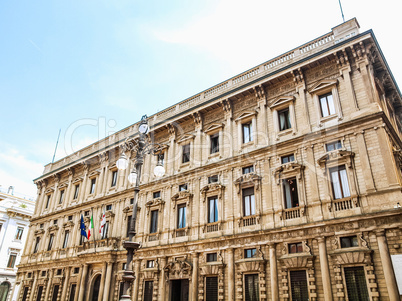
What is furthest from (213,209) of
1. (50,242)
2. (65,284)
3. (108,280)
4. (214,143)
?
(50,242)

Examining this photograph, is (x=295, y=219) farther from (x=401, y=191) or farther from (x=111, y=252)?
(x=111, y=252)

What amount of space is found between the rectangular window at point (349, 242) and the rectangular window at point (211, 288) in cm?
721

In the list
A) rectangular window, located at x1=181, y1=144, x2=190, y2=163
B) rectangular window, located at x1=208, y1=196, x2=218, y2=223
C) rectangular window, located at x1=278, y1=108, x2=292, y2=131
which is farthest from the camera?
rectangular window, located at x1=181, y1=144, x2=190, y2=163

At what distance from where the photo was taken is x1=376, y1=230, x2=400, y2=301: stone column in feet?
40.9

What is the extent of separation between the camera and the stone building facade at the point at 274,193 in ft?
47.2

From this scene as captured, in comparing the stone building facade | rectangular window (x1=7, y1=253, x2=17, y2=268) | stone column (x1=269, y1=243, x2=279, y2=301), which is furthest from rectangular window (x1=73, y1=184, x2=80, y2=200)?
stone column (x1=269, y1=243, x2=279, y2=301)

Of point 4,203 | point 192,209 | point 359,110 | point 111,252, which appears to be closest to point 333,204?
point 359,110

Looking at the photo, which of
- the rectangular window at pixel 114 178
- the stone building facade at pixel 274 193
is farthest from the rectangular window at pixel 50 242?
the rectangular window at pixel 114 178

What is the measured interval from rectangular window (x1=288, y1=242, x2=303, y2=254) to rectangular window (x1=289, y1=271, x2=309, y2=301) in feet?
3.21

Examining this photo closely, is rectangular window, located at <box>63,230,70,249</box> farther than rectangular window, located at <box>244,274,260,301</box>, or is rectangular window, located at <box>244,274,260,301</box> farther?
rectangular window, located at <box>63,230,70,249</box>

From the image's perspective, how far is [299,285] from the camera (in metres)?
15.0

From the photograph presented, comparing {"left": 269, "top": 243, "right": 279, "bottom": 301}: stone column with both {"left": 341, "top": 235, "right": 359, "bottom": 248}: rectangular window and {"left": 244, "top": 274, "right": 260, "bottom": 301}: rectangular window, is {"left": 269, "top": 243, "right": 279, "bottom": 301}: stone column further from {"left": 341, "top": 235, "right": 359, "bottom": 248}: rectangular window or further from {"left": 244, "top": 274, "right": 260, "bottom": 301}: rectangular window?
{"left": 341, "top": 235, "right": 359, "bottom": 248}: rectangular window

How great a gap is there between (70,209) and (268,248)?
69.5ft

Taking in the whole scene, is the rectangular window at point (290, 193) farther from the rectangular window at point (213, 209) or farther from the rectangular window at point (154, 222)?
the rectangular window at point (154, 222)
